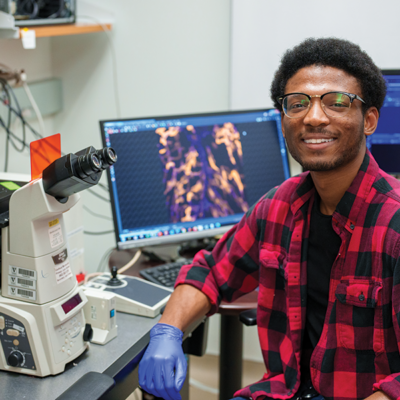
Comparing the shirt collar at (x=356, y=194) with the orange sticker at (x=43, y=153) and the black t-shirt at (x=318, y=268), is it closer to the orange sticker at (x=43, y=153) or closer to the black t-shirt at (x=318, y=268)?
the black t-shirt at (x=318, y=268)

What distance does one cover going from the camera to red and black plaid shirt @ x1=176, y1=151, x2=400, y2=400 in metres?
1.09

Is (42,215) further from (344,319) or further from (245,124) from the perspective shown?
(245,124)

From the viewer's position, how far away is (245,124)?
1.83 metres

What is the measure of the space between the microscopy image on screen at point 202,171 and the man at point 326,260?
0.46 meters

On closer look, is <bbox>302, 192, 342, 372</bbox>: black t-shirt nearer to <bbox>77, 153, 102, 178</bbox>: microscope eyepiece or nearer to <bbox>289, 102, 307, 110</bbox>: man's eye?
<bbox>289, 102, 307, 110</bbox>: man's eye

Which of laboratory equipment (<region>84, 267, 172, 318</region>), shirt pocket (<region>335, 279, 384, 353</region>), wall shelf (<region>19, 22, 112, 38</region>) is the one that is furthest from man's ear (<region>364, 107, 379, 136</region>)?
wall shelf (<region>19, 22, 112, 38</region>)

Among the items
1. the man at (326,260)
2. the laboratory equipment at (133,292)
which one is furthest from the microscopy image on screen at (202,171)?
the man at (326,260)

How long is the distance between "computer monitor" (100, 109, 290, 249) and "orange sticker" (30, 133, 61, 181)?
578 mm

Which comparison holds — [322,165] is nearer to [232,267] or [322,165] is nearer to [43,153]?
[232,267]

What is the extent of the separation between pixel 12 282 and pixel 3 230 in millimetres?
111

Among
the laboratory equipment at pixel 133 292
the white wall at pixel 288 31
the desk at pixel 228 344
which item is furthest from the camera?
the white wall at pixel 288 31

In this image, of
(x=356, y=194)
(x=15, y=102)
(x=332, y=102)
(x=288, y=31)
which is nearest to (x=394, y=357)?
(x=356, y=194)

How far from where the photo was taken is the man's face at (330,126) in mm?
1135

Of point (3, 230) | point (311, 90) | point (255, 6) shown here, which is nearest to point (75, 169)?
point (3, 230)
